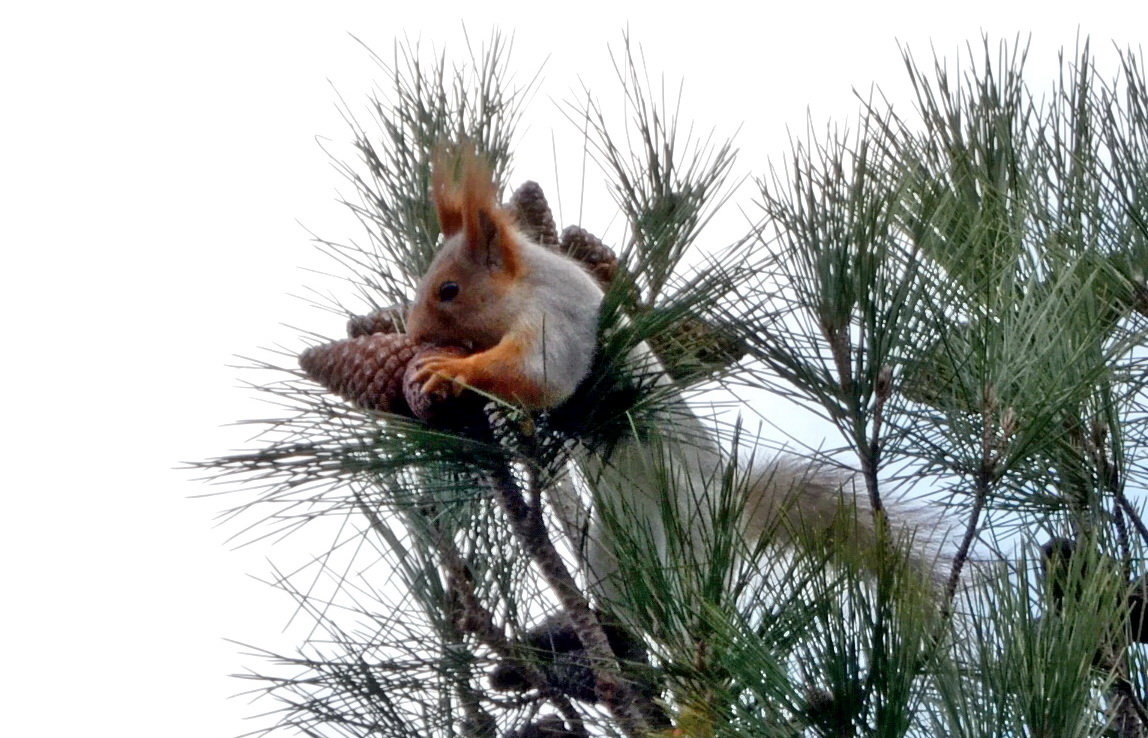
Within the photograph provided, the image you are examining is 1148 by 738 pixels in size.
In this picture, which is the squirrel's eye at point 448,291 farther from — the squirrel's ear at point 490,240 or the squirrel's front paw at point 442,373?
the squirrel's front paw at point 442,373

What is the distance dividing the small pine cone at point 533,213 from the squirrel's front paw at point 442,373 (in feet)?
1.36

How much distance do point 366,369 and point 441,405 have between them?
8 cm

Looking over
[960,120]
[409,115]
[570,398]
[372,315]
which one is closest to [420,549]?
[372,315]

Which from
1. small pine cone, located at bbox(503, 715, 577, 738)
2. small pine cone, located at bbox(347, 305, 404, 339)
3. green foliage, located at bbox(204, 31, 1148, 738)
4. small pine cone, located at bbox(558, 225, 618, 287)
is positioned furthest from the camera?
small pine cone, located at bbox(558, 225, 618, 287)

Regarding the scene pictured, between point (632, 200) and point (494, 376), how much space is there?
0.93ft

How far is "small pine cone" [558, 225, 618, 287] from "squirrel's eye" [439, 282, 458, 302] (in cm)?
21

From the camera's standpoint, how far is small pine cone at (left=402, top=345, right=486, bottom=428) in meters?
0.97

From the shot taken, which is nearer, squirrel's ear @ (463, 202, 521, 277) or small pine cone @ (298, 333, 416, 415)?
small pine cone @ (298, 333, 416, 415)

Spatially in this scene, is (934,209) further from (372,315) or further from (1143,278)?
(372,315)

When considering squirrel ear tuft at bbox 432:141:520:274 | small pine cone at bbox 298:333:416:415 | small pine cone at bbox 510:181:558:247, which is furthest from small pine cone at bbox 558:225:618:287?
small pine cone at bbox 298:333:416:415

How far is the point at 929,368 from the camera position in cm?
98

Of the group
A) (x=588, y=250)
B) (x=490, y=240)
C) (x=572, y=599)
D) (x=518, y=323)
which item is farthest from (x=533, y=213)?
(x=572, y=599)

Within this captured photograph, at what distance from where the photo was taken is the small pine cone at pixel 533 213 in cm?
140

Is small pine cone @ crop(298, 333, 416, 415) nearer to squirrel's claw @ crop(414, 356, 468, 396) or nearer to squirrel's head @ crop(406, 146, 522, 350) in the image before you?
squirrel's claw @ crop(414, 356, 468, 396)
